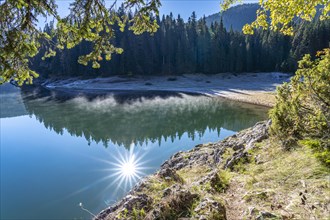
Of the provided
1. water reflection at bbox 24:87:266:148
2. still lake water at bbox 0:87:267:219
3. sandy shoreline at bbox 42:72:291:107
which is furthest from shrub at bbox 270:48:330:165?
sandy shoreline at bbox 42:72:291:107

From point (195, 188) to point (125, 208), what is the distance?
1.59 m

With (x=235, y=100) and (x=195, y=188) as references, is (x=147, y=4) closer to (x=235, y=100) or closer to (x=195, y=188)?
(x=195, y=188)

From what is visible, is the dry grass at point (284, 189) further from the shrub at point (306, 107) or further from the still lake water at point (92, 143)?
the still lake water at point (92, 143)

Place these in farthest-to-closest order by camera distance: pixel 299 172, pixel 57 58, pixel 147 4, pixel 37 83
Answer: pixel 37 83 < pixel 57 58 < pixel 299 172 < pixel 147 4

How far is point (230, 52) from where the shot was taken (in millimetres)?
67875

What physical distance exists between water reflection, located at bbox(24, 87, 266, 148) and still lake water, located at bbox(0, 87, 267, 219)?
95 millimetres

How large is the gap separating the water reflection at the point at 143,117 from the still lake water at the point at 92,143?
0.10 m

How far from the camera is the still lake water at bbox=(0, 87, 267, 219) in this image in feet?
42.0

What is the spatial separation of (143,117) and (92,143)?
11450 millimetres

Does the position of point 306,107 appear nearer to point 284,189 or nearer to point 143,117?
point 284,189

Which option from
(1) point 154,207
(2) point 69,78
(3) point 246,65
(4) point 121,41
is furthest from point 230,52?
(1) point 154,207

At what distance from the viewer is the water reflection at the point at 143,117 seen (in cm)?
2514

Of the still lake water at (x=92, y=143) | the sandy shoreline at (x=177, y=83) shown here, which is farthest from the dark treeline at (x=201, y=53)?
the still lake water at (x=92, y=143)

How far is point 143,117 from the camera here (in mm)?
32812
